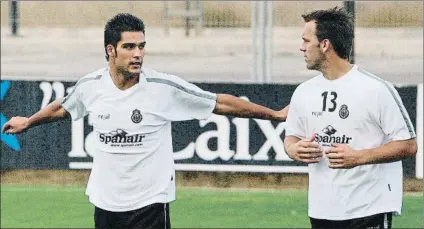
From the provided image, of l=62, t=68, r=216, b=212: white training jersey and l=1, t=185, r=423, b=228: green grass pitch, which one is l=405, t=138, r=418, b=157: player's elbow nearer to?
l=62, t=68, r=216, b=212: white training jersey

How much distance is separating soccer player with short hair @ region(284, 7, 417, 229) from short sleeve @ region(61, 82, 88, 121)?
1.55 m

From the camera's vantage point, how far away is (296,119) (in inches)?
235

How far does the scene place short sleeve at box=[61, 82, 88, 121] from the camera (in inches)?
270

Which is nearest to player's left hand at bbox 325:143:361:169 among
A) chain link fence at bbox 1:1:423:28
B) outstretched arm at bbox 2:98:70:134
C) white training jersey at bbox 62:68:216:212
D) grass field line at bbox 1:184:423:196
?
white training jersey at bbox 62:68:216:212

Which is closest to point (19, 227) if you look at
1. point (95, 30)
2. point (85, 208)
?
point (85, 208)

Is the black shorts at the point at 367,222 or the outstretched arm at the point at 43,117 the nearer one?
the black shorts at the point at 367,222

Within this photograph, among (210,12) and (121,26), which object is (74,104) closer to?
(121,26)

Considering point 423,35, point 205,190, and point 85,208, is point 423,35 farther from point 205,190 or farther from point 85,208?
point 85,208

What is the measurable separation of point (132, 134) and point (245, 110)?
72 cm

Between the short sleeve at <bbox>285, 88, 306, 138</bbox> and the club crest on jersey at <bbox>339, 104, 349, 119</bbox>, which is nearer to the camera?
the club crest on jersey at <bbox>339, 104, 349, 119</bbox>

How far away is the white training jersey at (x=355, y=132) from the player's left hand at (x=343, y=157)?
17cm

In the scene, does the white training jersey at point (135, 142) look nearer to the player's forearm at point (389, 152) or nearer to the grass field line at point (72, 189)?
the player's forearm at point (389, 152)

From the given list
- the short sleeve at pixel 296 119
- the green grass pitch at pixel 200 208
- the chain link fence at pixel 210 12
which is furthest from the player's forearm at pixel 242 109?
the chain link fence at pixel 210 12

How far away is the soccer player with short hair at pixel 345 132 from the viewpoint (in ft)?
18.6
